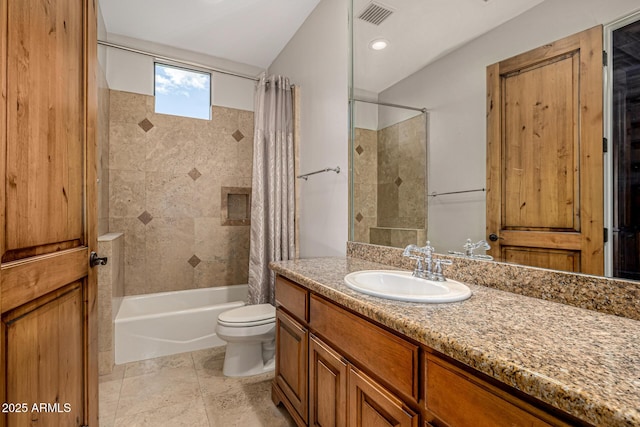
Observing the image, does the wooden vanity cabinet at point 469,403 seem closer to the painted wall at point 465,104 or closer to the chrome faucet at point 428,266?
the chrome faucet at point 428,266

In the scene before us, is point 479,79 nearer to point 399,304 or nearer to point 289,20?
point 399,304

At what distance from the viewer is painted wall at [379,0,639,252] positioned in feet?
3.30

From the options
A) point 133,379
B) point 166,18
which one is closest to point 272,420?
point 133,379

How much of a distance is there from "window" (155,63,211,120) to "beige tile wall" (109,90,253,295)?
0.09 m

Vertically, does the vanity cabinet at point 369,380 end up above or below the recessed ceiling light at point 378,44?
below

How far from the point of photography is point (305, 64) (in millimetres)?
2564

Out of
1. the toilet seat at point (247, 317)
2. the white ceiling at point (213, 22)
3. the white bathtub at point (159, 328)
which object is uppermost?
the white ceiling at point (213, 22)

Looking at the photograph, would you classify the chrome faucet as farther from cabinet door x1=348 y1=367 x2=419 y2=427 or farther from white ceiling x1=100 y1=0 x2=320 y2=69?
white ceiling x1=100 y1=0 x2=320 y2=69

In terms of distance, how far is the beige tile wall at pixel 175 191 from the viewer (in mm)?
2850

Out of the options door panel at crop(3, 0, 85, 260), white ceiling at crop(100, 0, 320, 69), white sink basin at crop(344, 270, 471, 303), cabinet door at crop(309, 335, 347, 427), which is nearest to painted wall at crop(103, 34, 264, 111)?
white ceiling at crop(100, 0, 320, 69)

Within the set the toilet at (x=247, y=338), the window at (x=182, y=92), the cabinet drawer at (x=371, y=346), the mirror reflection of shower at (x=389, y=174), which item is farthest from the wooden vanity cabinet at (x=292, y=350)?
the window at (x=182, y=92)

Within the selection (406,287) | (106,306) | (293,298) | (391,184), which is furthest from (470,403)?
(106,306)

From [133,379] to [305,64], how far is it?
2663 mm

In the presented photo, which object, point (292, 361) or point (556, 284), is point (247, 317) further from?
point (556, 284)
